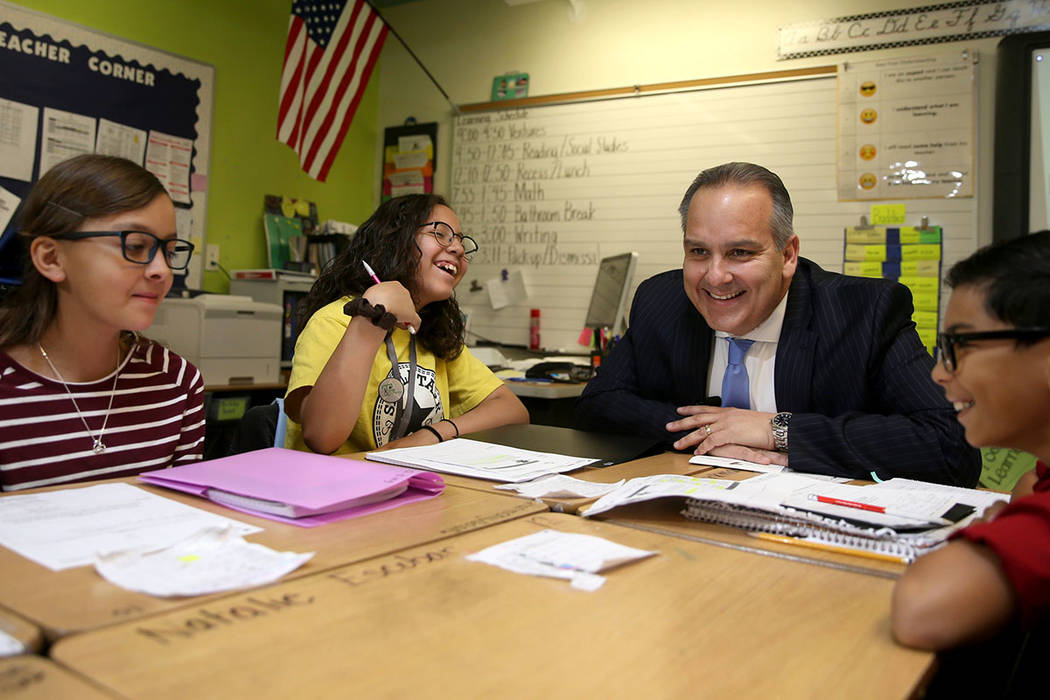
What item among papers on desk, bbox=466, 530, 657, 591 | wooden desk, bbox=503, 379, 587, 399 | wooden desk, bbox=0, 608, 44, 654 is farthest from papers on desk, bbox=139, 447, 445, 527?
wooden desk, bbox=503, 379, 587, 399

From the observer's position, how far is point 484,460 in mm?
1360

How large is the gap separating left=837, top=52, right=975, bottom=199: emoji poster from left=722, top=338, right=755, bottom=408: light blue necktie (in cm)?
189

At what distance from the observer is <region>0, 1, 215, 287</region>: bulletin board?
3.11 m

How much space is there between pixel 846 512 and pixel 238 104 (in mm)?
3793

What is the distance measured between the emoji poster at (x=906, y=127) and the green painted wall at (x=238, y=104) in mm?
2777

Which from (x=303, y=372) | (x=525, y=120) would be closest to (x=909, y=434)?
(x=303, y=372)

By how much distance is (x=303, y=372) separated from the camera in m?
1.70

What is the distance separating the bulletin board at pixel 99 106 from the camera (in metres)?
3.11

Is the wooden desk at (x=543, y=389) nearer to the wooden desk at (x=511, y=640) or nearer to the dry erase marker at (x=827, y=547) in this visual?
the dry erase marker at (x=827, y=547)

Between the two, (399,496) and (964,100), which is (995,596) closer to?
(399,496)

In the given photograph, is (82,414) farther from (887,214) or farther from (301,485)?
(887,214)

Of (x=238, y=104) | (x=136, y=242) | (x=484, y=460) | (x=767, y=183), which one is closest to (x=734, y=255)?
(x=767, y=183)

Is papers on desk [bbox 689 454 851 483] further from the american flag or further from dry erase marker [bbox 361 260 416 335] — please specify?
the american flag

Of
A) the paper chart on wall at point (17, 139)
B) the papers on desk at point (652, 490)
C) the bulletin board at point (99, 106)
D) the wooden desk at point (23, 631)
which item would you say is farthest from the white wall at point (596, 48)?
the wooden desk at point (23, 631)
